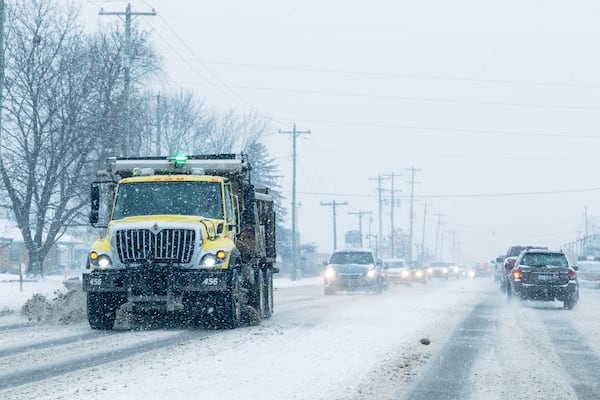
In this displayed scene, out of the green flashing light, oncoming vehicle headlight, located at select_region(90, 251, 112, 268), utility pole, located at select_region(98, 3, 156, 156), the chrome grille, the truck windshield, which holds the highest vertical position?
utility pole, located at select_region(98, 3, 156, 156)

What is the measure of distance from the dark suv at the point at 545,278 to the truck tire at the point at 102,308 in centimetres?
1599

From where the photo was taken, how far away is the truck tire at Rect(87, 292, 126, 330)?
17.6 meters

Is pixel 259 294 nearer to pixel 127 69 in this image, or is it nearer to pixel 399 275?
pixel 127 69

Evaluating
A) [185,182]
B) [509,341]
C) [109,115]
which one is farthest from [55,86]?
[509,341]

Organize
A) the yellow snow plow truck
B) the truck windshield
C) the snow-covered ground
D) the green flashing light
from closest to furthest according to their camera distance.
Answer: the snow-covered ground → the yellow snow plow truck → the truck windshield → the green flashing light

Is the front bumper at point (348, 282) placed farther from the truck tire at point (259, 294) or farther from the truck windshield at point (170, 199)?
the truck windshield at point (170, 199)

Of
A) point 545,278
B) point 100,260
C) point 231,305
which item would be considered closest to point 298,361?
point 231,305

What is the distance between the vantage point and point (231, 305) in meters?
17.7

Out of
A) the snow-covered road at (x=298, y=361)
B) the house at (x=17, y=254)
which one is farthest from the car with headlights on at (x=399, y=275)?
the snow-covered road at (x=298, y=361)

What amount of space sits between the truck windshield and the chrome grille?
830 mm

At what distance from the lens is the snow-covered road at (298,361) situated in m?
9.97

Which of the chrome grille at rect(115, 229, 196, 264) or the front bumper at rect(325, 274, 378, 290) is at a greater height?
the chrome grille at rect(115, 229, 196, 264)

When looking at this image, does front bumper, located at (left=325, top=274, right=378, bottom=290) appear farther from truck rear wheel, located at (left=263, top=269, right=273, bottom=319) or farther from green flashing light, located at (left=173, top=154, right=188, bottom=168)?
green flashing light, located at (left=173, top=154, right=188, bottom=168)

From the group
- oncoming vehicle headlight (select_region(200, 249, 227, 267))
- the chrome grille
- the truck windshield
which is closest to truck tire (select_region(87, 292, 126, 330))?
the chrome grille
